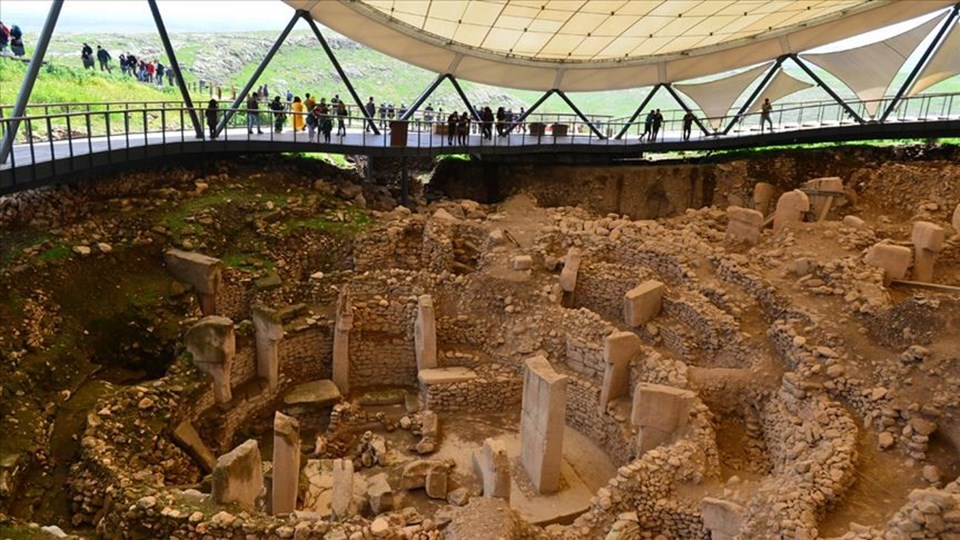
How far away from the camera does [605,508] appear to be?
909 cm

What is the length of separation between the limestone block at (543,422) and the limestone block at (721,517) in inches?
100

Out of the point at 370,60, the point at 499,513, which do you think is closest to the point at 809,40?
the point at 499,513

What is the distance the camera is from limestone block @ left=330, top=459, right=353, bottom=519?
31.9ft

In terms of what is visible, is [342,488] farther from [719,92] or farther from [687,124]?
[719,92]

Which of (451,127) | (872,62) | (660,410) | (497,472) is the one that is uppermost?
(872,62)

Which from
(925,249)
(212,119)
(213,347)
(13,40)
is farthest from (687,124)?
(13,40)

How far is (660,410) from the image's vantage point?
34.6 ft

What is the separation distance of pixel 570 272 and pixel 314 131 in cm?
1016

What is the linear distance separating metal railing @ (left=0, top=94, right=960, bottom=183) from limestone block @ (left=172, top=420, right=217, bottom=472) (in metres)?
5.68

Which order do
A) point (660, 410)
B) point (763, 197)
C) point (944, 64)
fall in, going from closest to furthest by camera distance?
point (660, 410), point (763, 197), point (944, 64)

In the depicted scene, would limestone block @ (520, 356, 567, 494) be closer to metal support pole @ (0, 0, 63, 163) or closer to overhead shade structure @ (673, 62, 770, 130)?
metal support pole @ (0, 0, 63, 163)

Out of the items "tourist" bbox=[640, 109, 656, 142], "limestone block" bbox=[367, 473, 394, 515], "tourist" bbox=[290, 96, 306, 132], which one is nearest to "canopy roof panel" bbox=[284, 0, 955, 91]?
"tourist" bbox=[640, 109, 656, 142]

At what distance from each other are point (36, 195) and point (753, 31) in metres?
22.0

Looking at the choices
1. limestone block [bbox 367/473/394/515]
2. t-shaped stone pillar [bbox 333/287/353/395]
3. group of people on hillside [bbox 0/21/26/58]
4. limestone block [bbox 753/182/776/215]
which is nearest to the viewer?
limestone block [bbox 367/473/394/515]
